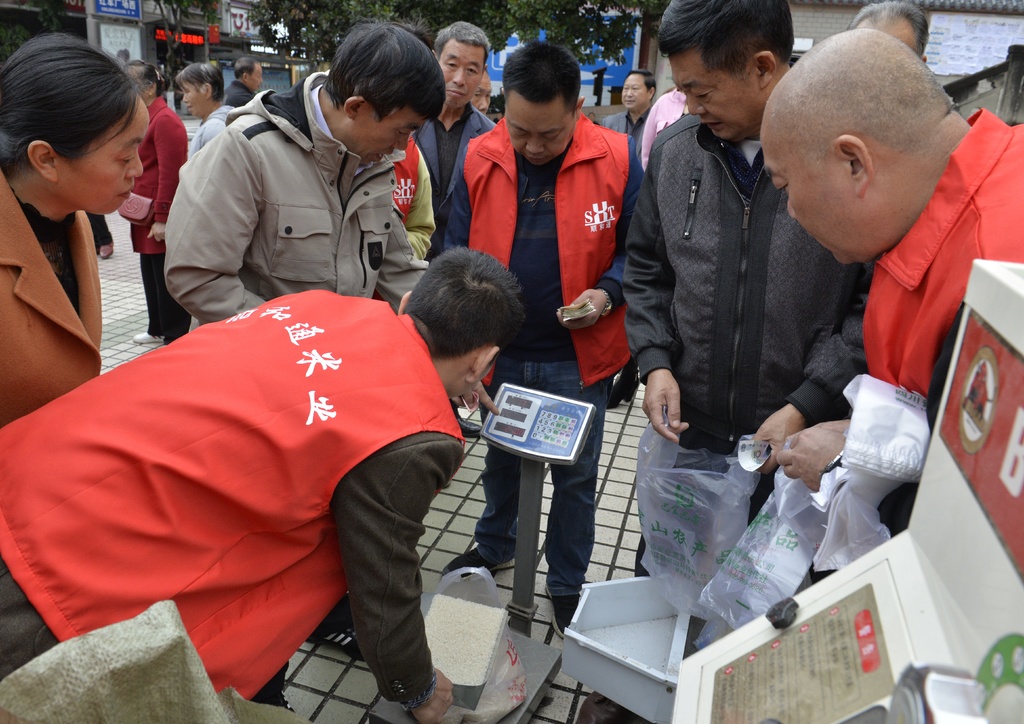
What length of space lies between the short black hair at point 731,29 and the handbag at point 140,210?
12.9 feet

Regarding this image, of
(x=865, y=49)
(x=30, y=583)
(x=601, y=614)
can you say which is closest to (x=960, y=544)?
(x=865, y=49)

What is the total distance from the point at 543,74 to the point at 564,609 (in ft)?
5.98

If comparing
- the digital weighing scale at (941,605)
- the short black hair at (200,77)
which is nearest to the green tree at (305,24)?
the short black hair at (200,77)

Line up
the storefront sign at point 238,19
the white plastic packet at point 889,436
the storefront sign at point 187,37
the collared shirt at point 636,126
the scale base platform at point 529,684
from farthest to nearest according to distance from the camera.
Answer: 1. the storefront sign at point 187,37
2. the storefront sign at point 238,19
3. the collared shirt at point 636,126
4. the scale base platform at point 529,684
5. the white plastic packet at point 889,436

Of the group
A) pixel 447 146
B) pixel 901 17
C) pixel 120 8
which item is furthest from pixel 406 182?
pixel 120 8

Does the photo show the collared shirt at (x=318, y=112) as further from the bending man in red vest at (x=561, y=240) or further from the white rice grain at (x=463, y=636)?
the white rice grain at (x=463, y=636)

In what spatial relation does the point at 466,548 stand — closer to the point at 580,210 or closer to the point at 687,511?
the point at 687,511

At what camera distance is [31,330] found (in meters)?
1.60

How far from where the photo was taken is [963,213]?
46.3 inches

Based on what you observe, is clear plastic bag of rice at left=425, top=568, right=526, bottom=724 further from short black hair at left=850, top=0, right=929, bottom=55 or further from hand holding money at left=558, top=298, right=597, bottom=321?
short black hair at left=850, top=0, right=929, bottom=55

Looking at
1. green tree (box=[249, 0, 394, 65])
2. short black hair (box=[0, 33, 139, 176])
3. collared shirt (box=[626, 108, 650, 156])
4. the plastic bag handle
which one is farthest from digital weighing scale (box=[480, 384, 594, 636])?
green tree (box=[249, 0, 394, 65])

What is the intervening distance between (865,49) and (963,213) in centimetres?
35

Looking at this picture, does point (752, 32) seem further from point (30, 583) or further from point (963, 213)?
point (30, 583)

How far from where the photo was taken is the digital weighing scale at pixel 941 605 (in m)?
0.63
